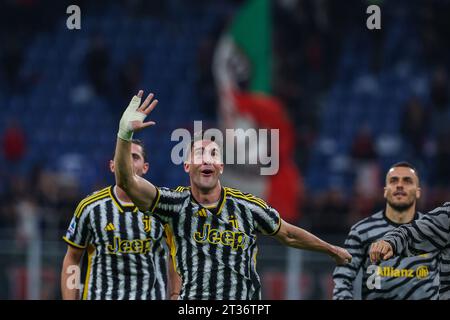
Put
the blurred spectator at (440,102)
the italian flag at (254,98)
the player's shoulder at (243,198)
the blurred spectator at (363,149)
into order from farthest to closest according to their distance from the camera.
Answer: the blurred spectator at (440,102) < the blurred spectator at (363,149) < the italian flag at (254,98) < the player's shoulder at (243,198)

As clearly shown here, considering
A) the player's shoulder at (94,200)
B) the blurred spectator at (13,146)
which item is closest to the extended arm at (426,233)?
the player's shoulder at (94,200)

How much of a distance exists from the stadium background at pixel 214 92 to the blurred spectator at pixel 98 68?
0.03 metres

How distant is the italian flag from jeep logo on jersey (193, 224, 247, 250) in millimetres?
9363

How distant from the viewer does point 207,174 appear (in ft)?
23.6

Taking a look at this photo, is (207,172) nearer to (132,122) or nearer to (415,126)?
(132,122)

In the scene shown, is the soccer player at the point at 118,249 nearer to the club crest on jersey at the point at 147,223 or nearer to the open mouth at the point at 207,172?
the club crest on jersey at the point at 147,223

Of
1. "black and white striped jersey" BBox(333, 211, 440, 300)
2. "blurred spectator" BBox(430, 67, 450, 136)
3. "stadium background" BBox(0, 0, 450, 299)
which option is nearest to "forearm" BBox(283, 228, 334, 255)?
"black and white striped jersey" BBox(333, 211, 440, 300)

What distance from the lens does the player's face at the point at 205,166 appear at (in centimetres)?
718

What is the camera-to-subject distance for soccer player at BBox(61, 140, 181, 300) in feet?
27.5

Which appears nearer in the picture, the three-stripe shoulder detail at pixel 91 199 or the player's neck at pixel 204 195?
the player's neck at pixel 204 195

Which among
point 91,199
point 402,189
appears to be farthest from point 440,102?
point 91,199

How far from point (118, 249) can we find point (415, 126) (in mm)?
10594

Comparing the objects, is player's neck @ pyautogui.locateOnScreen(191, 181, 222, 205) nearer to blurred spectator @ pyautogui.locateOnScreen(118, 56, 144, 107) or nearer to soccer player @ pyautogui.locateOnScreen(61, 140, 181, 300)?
soccer player @ pyautogui.locateOnScreen(61, 140, 181, 300)

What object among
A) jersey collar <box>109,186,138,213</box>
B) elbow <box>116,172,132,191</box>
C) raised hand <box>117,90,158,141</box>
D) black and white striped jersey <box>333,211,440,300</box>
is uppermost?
raised hand <box>117,90,158,141</box>
